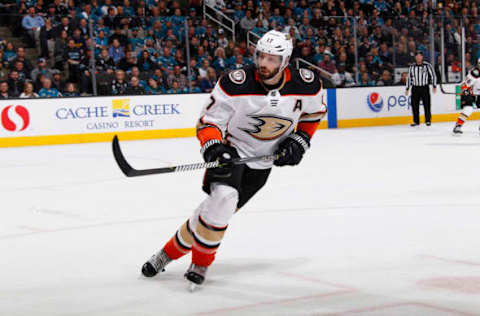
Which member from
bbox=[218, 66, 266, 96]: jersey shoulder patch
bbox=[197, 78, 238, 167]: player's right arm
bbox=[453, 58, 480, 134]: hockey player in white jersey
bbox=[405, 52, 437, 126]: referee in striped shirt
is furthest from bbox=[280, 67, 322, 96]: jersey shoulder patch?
bbox=[405, 52, 437, 126]: referee in striped shirt

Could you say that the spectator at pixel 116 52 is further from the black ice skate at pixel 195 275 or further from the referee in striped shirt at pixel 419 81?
the black ice skate at pixel 195 275

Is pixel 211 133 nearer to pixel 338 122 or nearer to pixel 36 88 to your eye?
pixel 36 88

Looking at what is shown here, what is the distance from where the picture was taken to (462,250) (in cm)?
379

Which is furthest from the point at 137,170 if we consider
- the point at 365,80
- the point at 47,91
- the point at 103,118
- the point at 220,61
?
the point at 365,80

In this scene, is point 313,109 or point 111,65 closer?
point 313,109

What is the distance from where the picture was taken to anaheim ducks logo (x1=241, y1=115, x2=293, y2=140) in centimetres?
336

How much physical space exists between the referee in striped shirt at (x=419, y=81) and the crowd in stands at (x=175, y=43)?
3.11ft

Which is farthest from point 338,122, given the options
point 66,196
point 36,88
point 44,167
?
point 66,196

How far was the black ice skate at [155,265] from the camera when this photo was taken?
11.2 feet

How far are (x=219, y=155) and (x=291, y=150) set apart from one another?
1.27 ft

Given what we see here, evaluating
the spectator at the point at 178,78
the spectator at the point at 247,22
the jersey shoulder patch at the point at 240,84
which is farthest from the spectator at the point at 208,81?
the jersey shoulder patch at the point at 240,84

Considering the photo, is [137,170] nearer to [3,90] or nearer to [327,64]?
[3,90]

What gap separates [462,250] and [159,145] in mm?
8026

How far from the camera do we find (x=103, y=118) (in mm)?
12391
